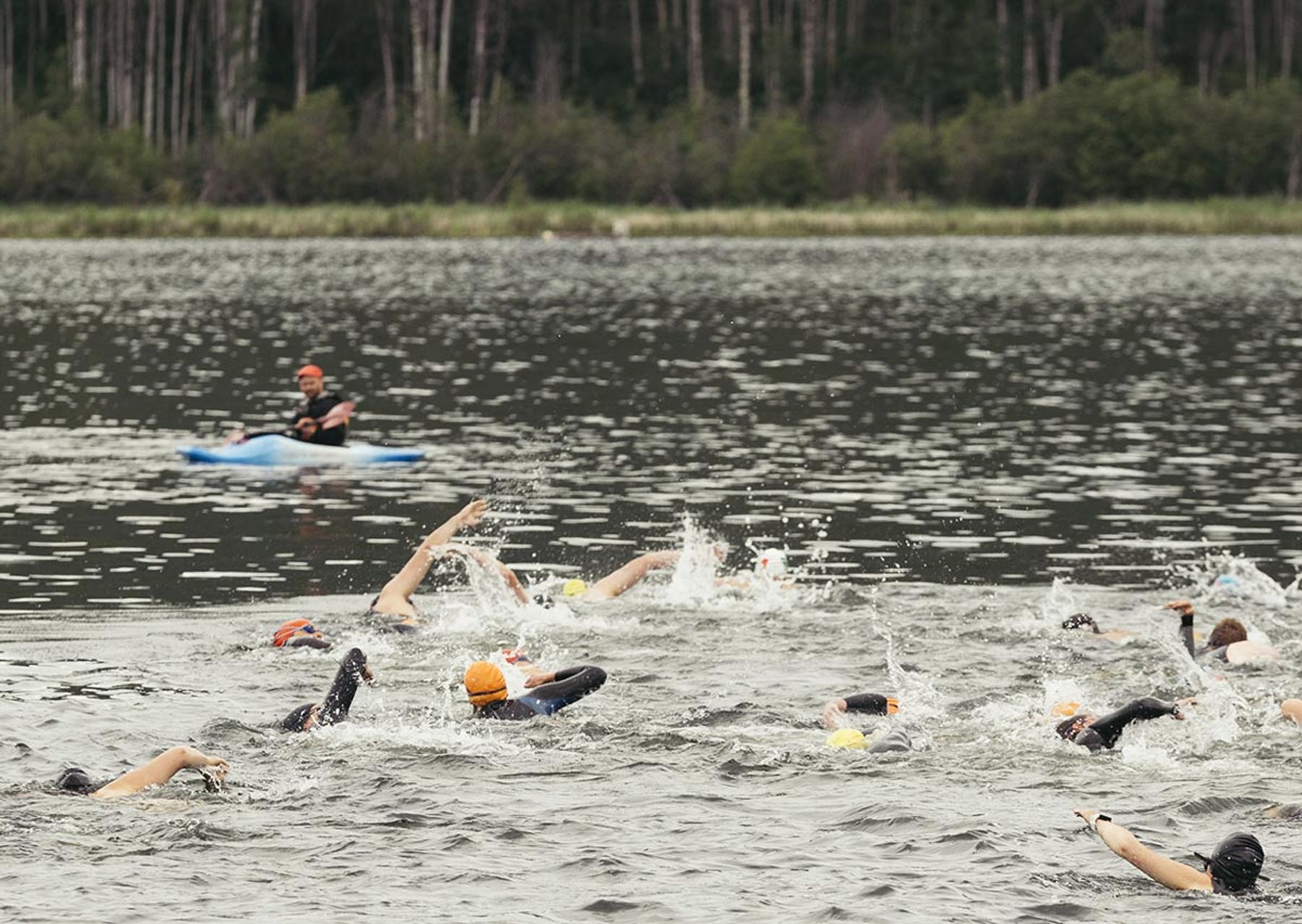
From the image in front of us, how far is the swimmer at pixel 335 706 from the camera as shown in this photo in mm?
16969

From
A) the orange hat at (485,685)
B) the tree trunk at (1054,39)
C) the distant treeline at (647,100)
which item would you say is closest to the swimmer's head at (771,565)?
the orange hat at (485,685)

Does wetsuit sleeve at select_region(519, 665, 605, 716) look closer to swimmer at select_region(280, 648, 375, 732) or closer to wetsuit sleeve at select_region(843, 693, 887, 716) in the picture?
swimmer at select_region(280, 648, 375, 732)

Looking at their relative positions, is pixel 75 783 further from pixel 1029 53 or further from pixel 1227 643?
pixel 1029 53

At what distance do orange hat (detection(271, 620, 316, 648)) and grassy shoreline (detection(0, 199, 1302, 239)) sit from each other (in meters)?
70.9

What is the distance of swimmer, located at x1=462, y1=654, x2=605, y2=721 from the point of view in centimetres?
1734

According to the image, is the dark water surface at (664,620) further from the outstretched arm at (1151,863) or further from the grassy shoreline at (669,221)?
the grassy shoreline at (669,221)

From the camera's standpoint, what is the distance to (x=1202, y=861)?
13695 millimetres

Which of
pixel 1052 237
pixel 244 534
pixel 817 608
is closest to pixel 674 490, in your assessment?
pixel 244 534

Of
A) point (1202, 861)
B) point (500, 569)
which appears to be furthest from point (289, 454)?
point (1202, 861)

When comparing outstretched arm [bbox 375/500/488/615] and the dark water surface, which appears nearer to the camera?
the dark water surface

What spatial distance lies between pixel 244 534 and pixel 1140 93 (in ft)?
273

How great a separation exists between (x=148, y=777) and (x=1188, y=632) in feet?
29.7

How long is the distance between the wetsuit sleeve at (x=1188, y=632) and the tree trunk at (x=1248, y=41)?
10478 centimetres

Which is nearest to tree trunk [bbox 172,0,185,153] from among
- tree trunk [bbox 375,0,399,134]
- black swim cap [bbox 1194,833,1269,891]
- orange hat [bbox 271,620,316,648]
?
tree trunk [bbox 375,0,399,134]
